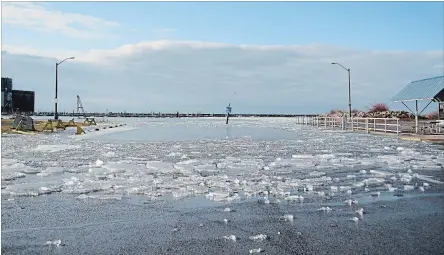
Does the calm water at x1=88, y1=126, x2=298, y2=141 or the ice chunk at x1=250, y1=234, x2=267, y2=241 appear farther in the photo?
the calm water at x1=88, y1=126, x2=298, y2=141

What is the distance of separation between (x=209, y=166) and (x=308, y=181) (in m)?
4.02

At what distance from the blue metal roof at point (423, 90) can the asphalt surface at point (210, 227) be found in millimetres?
27068

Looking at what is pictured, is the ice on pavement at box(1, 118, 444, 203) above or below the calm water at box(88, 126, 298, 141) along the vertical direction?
below

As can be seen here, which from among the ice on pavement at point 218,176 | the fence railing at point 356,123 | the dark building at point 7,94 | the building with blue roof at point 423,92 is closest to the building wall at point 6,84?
the dark building at point 7,94

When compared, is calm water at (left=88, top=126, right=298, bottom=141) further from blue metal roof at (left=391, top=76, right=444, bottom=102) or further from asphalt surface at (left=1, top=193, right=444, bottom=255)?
asphalt surface at (left=1, top=193, right=444, bottom=255)

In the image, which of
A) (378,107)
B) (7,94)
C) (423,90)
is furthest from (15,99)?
(423,90)

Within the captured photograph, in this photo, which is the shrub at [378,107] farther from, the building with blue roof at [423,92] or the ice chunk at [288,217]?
the ice chunk at [288,217]

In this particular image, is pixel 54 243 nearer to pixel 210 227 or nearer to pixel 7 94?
pixel 210 227

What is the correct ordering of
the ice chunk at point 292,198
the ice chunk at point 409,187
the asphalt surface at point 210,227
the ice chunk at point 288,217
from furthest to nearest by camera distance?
the ice chunk at point 409,187
the ice chunk at point 292,198
the ice chunk at point 288,217
the asphalt surface at point 210,227

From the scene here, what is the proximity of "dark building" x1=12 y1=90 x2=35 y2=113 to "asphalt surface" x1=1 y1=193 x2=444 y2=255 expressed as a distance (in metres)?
129

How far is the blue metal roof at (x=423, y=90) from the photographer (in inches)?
Result: 1310

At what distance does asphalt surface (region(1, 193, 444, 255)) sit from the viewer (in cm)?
562

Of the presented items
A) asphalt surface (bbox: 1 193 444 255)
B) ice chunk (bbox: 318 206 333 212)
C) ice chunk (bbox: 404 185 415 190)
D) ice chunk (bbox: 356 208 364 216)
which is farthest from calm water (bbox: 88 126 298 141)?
ice chunk (bbox: 356 208 364 216)

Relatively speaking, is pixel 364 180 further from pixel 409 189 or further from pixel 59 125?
pixel 59 125
